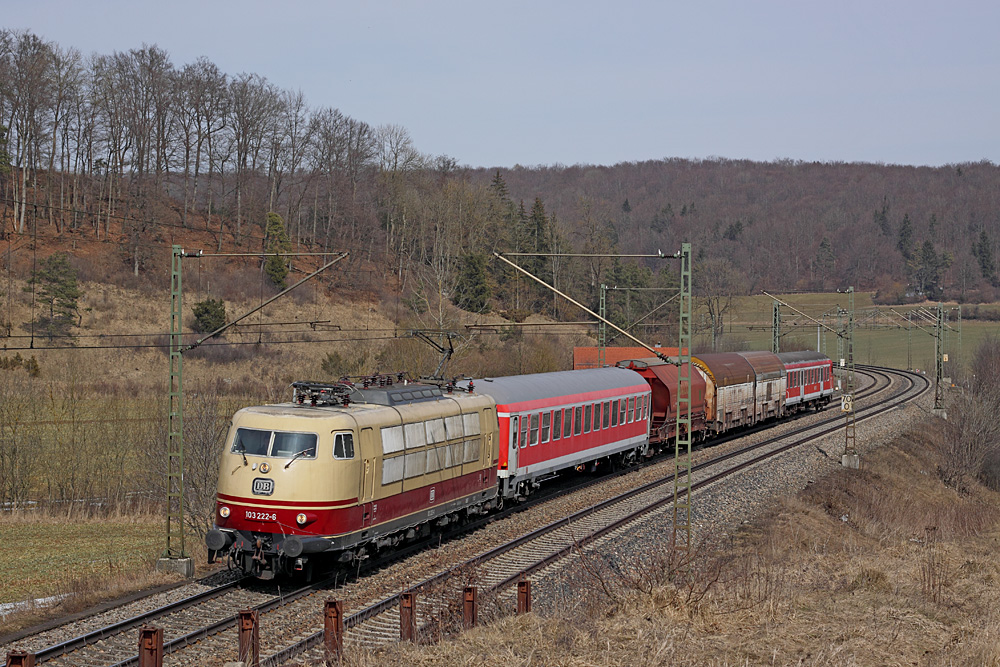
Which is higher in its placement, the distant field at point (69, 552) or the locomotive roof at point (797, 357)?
the locomotive roof at point (797, 357)

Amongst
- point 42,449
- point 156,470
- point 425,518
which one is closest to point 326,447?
point 425,518

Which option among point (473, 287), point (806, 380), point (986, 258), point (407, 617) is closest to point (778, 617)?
point (407, 617)

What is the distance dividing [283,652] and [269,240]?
204 feet

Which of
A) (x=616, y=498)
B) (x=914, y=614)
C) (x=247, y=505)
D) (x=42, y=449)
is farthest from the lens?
(x=42, y=449)

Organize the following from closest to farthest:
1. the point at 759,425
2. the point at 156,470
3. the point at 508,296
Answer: the point at 156,470
the point at 759,425
the point at 508,296

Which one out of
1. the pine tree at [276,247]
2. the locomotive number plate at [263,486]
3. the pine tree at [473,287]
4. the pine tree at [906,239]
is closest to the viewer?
the locomotive number plate at [263,486]

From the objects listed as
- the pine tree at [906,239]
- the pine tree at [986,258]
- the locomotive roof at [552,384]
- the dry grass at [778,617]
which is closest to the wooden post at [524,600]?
the dry grass at [778,617]

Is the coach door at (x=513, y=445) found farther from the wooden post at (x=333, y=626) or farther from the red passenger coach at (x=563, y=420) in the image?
the wooden post at (x=333, y=626)

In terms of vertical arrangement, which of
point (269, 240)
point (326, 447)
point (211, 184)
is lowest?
point (326, 447)

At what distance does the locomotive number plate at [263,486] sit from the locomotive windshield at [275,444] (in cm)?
42

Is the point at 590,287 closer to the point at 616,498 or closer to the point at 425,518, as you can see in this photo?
the point at 616,498

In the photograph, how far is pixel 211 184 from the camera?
77.3 metres

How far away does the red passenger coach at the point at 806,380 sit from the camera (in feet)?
175

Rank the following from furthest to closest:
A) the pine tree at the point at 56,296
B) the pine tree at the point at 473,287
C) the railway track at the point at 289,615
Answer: the pine tree at the point at 473,287 → the pine tree at the point at 56,296 → the railway track at the point at 289,615
